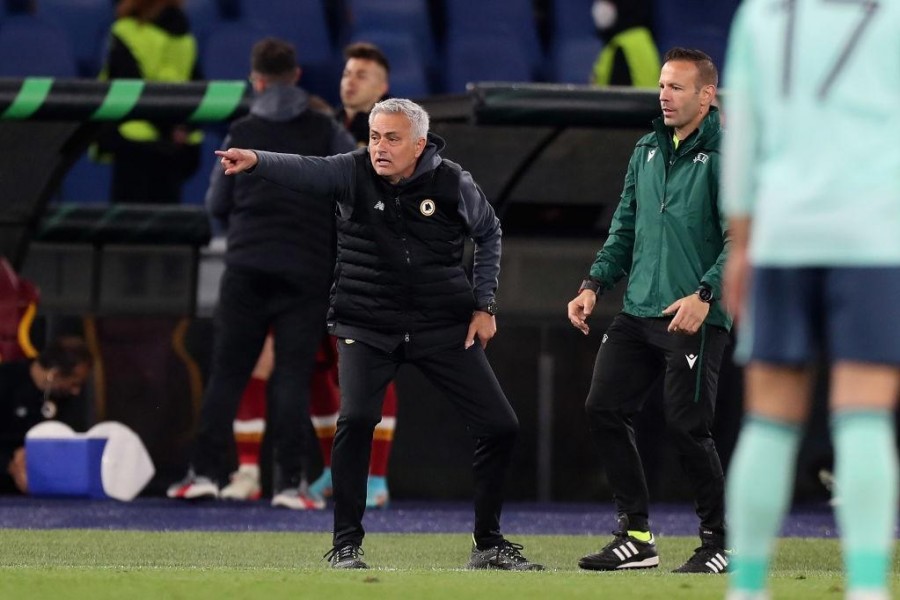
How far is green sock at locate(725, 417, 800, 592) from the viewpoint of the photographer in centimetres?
418

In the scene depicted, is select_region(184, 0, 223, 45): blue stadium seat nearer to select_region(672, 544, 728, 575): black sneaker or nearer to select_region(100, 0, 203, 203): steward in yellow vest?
select_region(100, 0, 203, 203): steward in yellow vest

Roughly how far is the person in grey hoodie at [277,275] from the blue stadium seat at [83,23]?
5.23 metres

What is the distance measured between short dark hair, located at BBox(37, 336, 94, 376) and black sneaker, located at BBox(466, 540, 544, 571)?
4287 mm

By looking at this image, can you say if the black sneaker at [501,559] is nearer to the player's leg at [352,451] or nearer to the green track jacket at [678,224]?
the player's leg at [352,451]

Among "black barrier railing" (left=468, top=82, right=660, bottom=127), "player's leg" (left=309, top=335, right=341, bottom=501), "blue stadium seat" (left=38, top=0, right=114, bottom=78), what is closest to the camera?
"black barrier railing" (left=468, top=82, right=660, bottom=127)

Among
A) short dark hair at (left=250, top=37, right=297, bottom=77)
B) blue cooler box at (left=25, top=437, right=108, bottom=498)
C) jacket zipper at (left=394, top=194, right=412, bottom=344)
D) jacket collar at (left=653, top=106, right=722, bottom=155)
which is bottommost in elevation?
blue cooler box at (left=25, top=437, right=108, bottom=498)

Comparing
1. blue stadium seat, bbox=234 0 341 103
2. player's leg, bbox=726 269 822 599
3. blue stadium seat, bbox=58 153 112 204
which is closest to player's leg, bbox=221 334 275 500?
blue stadium seat, bbox=58 153 112 204

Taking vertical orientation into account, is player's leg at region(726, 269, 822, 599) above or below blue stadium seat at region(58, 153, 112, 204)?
below

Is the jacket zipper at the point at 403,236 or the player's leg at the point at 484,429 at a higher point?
the jacket zipper at the point at 403,236

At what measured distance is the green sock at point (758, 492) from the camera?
418 cm

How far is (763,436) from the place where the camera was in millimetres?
4219

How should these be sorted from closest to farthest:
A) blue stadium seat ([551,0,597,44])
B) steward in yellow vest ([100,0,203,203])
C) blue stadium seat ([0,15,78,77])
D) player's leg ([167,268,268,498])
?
player's leg ([167,268,268,498]) < steward in yellow vest ([100,0,203,203]) < blue stadium seat ([0,15,78,77]) < blue stadium seat ([551,0,597,44])

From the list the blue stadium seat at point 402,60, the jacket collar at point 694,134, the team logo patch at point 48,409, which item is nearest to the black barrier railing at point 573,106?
the jacket collar at point 694,134

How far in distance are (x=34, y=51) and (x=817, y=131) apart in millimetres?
10851
